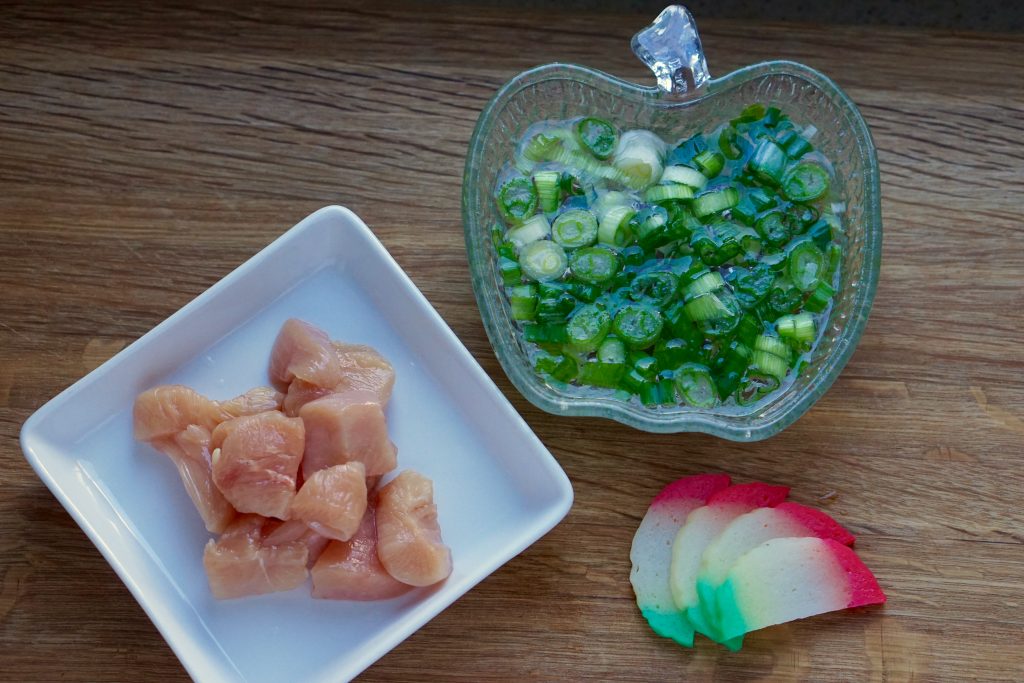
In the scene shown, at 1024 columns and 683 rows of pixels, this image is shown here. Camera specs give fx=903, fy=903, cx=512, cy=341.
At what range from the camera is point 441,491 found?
176 centimetres

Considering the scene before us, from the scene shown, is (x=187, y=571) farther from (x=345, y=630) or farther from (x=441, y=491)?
(x=441, y=491)

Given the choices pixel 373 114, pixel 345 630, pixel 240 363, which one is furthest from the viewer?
pixel 373 114

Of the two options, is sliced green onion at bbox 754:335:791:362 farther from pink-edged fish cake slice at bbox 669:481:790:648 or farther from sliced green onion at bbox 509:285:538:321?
sliced green onion at bbox 509:285:538:321

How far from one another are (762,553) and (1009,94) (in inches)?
43.9

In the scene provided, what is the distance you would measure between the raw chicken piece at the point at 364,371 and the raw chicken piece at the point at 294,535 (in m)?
0.26

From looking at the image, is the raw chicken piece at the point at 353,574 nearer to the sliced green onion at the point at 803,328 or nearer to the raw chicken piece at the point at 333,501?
the raw chicken piece at the point at 333,501

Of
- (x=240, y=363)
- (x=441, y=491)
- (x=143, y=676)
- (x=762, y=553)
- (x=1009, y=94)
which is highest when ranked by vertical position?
(x=1009, y=94)

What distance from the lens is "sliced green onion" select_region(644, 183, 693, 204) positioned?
1709 mm

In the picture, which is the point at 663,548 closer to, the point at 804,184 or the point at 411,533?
the point at 411,533

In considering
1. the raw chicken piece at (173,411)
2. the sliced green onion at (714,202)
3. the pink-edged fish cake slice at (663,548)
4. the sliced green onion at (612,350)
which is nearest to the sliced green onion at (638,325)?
the sliced green onion at (612,350)

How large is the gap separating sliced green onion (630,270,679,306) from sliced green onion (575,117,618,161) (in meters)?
0.26

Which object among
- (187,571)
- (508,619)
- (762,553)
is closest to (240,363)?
(187,571)

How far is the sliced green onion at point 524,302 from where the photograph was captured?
5.59ft

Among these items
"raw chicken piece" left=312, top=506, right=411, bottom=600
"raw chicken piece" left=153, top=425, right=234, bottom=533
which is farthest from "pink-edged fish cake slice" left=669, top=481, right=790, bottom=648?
"raw chicken piece" left=153, top=425, right=234, bottom=533
